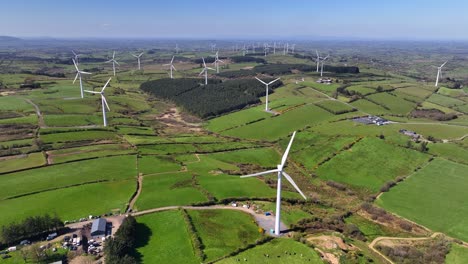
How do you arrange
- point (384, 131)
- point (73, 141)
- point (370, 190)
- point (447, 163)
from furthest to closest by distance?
1. point (384, 131)
2. point (73, 141)
3. point (447, 163)
4. point (370, 190)

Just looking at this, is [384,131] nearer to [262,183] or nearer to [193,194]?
[262,183]

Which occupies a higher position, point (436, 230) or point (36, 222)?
point (36, 222)

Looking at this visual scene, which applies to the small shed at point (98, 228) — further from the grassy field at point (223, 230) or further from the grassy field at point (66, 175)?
the grassy field at point (66, 175)

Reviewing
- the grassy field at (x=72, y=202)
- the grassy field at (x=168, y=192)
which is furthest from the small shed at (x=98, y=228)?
the grassy field at (x=168, y=192)

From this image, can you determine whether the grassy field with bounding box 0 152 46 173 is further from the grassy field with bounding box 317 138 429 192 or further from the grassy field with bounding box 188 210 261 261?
the grassy field with bounding box 317 138 429 192

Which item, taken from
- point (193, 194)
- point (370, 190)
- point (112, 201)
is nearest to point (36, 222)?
point (112, 201)

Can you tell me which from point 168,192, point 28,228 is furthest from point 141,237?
point 28,228
